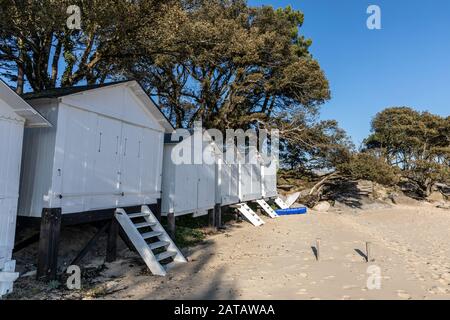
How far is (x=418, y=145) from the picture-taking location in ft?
96.2

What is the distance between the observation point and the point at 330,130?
75.5 feet

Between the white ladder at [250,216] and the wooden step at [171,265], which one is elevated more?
the white ladder at [250,216]

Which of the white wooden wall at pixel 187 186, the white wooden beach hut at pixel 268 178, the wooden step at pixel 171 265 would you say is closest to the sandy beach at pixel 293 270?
the wooden step at pixel 171 265

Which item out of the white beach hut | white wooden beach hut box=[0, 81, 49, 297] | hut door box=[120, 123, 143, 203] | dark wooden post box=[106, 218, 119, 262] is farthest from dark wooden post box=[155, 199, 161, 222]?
white wooden beach hut box=[0, 81, 49, 297]

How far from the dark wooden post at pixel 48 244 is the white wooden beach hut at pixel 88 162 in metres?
0.02

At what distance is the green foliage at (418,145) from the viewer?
93.2 ft

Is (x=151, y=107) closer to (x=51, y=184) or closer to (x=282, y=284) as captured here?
(x=51, y=184)

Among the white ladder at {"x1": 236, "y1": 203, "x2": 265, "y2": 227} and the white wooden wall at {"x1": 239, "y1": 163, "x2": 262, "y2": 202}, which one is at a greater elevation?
the white wooden wall at {"x1": 239, "y1": 163, "x2": 262, "y2": 202}

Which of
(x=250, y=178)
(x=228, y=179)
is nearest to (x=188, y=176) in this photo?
(x=228, y=179)

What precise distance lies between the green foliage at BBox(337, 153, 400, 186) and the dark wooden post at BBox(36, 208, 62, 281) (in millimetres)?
20255

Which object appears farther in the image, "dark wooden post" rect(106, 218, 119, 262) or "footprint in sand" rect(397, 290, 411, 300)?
"dark wooden post" rect(106, 218, 119, 262)

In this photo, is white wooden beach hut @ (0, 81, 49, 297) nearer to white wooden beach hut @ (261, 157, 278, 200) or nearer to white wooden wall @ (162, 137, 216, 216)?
white wooden wall @ (162, 137, 216, 216)

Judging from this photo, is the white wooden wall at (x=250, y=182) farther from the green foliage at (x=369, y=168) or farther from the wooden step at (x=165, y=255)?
the wooden step at (x=165, y=255)

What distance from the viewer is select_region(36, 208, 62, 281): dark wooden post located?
6.69m
